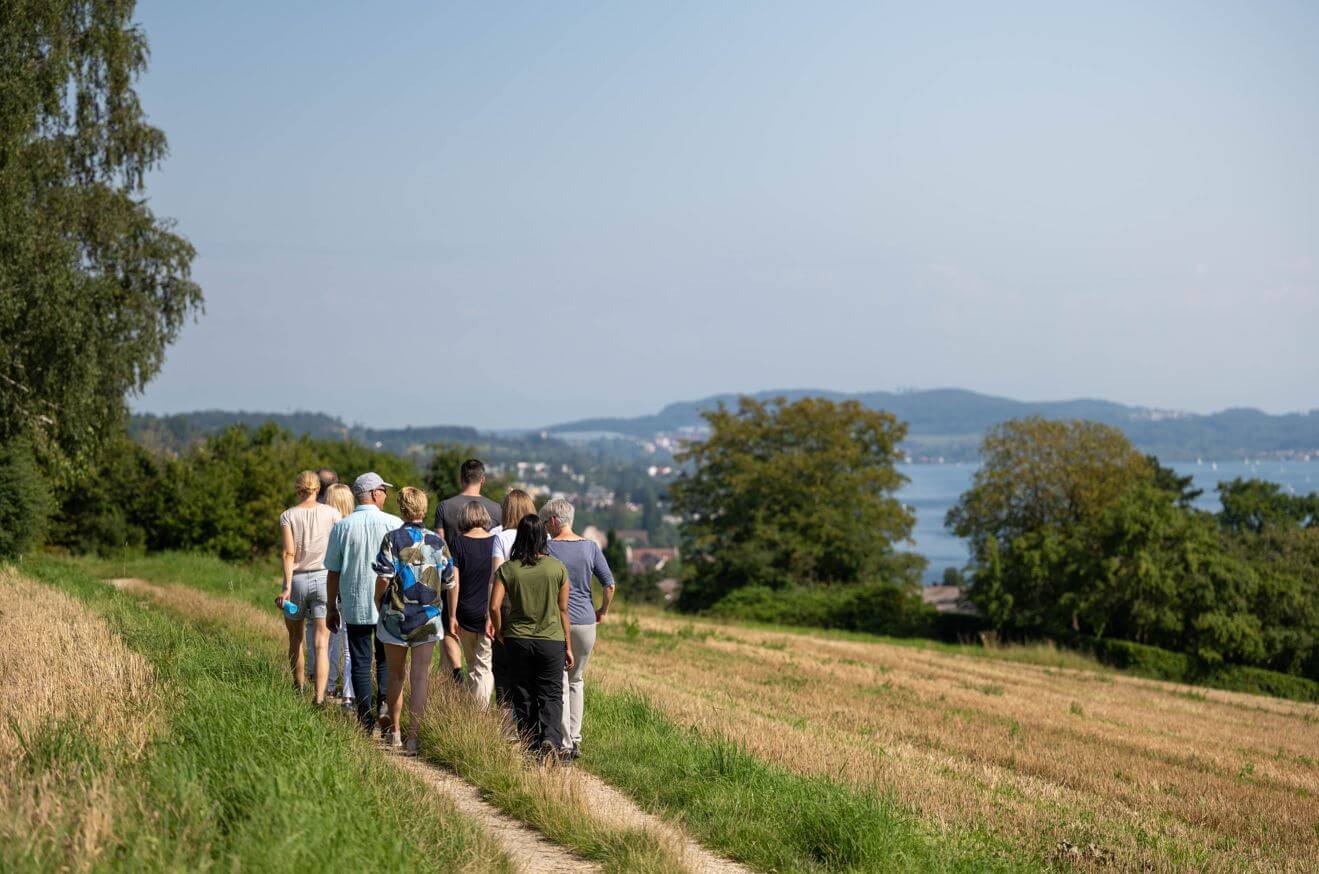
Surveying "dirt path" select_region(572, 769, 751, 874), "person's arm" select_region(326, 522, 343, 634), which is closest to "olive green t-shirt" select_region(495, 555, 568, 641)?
"dirt path" select_region(572, 769, 751, 874)

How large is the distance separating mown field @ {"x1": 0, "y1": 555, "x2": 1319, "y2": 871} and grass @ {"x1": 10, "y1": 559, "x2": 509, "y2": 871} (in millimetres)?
17

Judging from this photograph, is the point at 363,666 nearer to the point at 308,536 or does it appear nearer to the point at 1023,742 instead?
the point at 308,536

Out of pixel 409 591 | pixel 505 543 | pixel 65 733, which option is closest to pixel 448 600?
pixel 409 591

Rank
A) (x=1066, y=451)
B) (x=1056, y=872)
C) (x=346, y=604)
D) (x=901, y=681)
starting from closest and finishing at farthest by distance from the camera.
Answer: (x=1056, y=872)
(x=346, y=604)
(x=901, y=681)
(x=1066, y=451)

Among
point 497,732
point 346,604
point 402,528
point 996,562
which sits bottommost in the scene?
point 996,562

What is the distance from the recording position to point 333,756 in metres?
6.44

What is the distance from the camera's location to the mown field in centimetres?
521

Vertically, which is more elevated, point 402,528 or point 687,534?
point 402,528

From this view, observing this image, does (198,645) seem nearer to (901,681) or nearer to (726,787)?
(726,787)

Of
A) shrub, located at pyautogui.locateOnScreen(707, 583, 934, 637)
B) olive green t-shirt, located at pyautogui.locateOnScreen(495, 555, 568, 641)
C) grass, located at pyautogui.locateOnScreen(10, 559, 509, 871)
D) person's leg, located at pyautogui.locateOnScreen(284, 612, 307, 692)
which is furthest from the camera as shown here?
shrub, located at pyautogui.locateOnScreen(707, 583, 934, 637)

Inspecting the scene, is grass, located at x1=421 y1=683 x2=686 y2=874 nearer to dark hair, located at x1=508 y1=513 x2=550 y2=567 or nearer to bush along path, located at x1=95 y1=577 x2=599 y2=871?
bush along path, located at x1=95 y1=577 x2=599 y2=871

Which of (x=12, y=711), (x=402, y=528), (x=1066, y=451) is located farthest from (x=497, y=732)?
(x=1066, y=451)

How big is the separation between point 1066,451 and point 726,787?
50402 mm

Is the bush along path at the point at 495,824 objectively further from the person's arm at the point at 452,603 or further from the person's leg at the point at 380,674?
the person's arm at the point at 452,603
